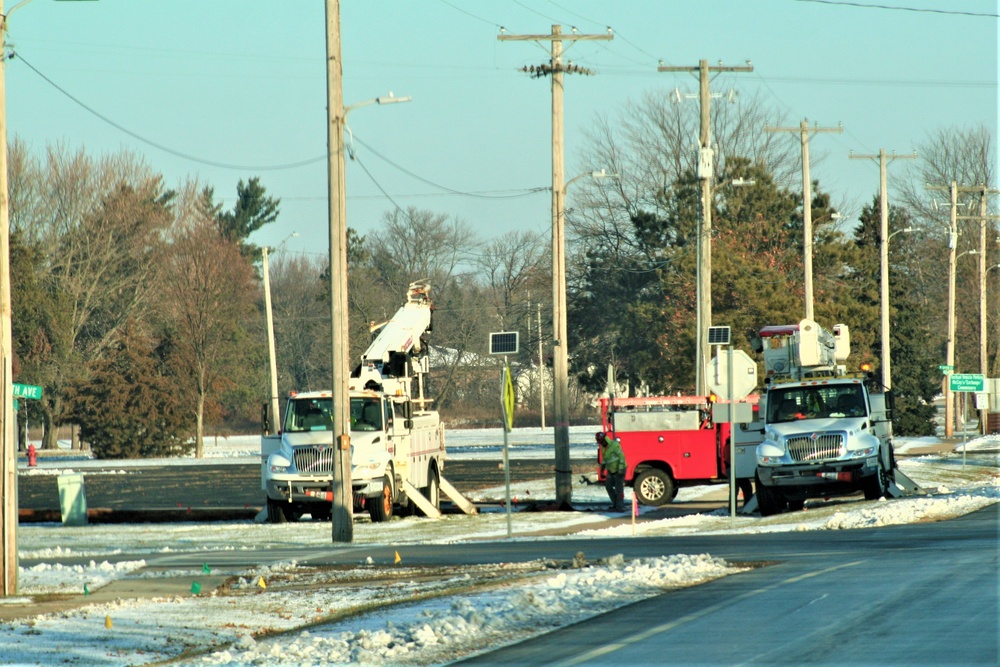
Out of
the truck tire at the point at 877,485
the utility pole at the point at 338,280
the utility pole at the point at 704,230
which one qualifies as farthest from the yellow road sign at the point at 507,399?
the utility pole at the point at 704,230


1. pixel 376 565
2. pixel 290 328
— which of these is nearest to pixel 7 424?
pixel 376 565

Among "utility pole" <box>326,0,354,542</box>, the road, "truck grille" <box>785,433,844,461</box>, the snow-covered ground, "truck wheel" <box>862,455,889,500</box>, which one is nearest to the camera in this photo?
the road

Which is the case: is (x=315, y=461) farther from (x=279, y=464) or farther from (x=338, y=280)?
A: (x=338, y=280)

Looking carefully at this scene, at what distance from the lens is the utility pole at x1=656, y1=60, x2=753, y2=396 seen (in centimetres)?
3584

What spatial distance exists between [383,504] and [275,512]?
89.3 inches

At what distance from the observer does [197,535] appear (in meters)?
24.7

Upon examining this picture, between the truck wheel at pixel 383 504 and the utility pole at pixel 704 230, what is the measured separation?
10.9m

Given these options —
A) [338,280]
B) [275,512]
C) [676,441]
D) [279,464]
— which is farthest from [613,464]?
[338,280]

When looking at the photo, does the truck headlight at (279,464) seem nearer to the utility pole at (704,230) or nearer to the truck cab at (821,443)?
the truck cab at (821,443)

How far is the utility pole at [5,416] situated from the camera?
15523mm

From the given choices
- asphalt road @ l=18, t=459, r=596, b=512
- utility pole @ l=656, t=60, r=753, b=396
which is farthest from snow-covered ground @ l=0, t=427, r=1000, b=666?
utility pole @ l=656, t=60, r=753, b=396

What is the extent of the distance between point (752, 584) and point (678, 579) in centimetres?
100

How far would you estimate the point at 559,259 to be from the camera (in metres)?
30.7

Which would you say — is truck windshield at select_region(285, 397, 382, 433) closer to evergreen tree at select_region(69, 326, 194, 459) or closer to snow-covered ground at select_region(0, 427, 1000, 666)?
snow-covered ground at select_region(0, 427, 1000, 666)
